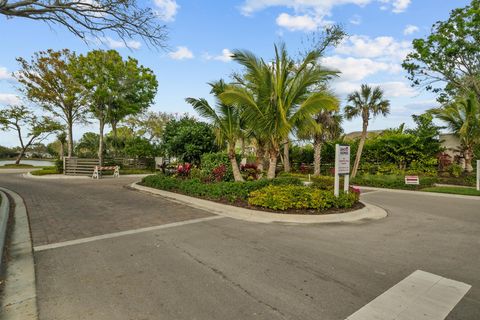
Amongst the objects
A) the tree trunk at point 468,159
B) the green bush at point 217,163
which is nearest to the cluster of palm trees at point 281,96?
the green bush at point 217,163

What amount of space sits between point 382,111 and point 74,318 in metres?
18.4

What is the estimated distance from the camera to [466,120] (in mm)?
16891

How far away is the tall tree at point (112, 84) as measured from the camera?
21.3 m

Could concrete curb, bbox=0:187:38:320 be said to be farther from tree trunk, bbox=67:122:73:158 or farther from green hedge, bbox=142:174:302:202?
tree trunk, bbox=67:122:73:158

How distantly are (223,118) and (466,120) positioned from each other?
52.1 feet

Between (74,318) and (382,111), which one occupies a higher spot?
(382,111)

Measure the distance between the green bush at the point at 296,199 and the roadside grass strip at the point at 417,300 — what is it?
3.87 meters

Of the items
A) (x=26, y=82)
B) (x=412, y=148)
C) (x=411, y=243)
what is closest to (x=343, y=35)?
(x=412, y=148)

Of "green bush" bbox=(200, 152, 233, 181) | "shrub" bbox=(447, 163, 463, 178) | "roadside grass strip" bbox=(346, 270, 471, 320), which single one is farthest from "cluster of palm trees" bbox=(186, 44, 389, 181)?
"shrub" bbox=(447, 163, 463, 178)

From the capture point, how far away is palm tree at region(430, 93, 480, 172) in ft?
54.8

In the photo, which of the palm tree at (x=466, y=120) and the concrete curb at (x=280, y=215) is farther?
the palm tree at (x=466, y=120)

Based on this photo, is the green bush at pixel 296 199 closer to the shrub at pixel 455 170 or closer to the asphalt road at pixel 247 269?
the asphalt road at pixel 247 269

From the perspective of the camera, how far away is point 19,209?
816cm

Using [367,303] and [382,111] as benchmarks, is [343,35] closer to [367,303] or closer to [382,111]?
[382,111]
